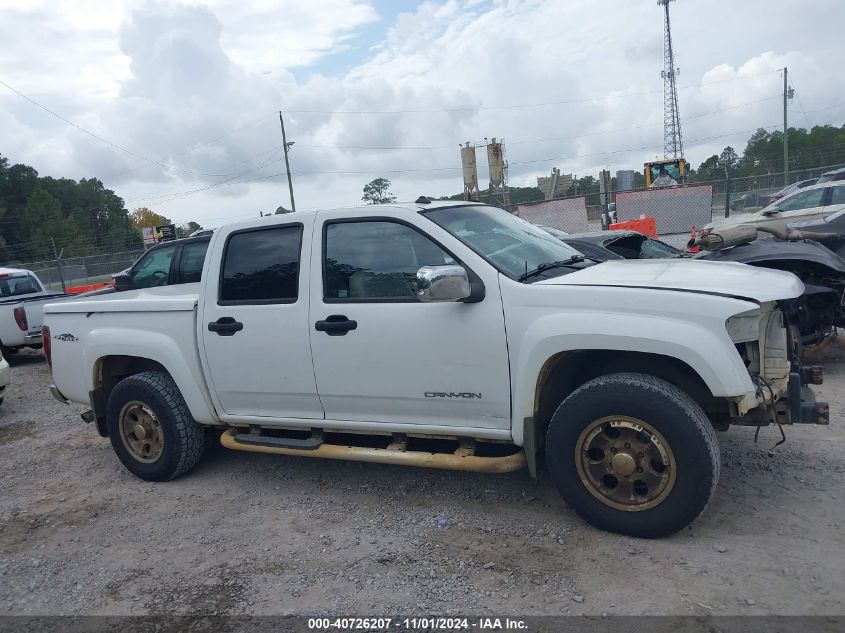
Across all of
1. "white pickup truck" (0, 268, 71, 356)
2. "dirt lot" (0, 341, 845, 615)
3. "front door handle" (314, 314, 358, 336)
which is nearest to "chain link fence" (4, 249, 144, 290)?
"white pickup truck" (0, 268, 71, 356)

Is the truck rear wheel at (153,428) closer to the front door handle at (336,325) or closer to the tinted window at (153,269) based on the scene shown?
the front door handle at (336,325)

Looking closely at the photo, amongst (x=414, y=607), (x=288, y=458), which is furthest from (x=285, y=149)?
(x=414, y=607)

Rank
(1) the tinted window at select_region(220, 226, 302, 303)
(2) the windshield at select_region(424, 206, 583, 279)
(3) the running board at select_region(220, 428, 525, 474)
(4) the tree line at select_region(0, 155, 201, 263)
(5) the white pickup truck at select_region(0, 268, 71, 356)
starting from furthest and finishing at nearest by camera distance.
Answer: (4) the tree line at select_region(0, 155, 201, 263), (5) the white pickup truck at select_region(0, 268, 71, 356), (1) the tinted window at select_region(220, 226, 302, 303), (2) the windshield at select_region(424, 206, 583, 279), (3) the running board at select_region(220, 428, 525, 474)

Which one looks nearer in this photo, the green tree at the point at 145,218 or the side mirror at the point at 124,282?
the side mirror at the point at 124,282

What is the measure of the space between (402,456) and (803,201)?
1143cm

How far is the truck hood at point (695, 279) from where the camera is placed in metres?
3.43

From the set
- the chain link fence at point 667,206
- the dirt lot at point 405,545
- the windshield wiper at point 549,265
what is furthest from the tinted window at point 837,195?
the windshield wiper at point 549,265

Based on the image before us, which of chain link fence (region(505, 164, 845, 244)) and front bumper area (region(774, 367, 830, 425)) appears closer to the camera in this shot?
front bumper area (region(774, 367, 830, 425))

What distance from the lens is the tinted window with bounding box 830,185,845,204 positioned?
38.8ft

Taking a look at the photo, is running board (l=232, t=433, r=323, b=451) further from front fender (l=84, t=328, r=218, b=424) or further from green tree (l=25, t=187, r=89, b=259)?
green tree (l=25, t=187, r=89, b=259)

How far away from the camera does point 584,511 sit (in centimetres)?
368

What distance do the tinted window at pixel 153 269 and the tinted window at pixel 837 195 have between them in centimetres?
1121

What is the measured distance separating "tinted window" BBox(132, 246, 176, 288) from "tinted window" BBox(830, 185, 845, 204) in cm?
1121

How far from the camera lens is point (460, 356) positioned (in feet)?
12.5
